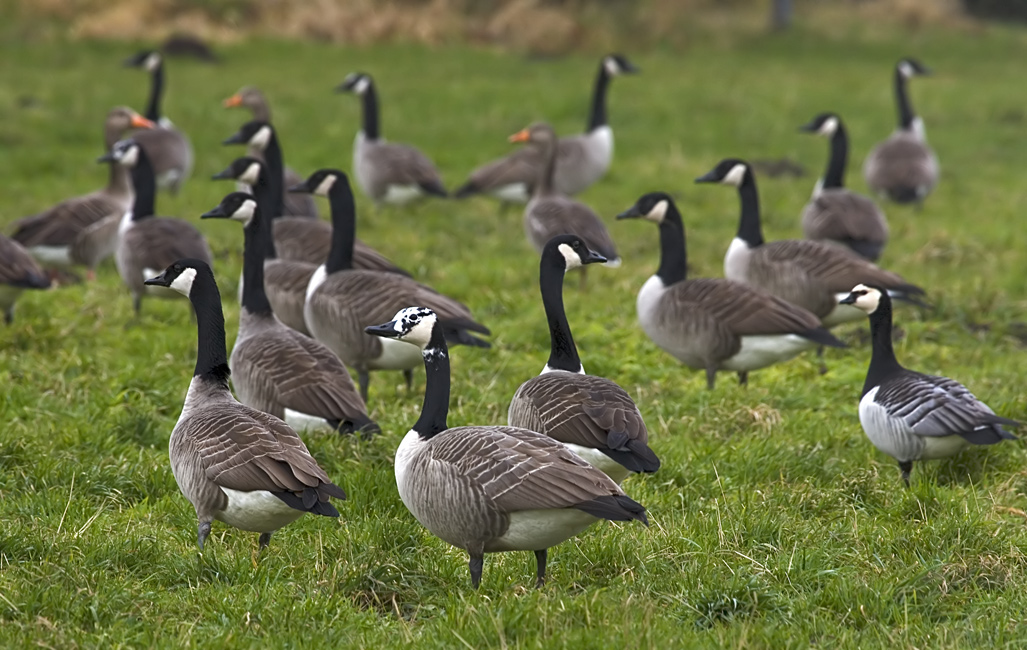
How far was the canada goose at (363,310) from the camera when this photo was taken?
9.10m

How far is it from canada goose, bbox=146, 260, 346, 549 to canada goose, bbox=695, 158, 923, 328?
210 inches

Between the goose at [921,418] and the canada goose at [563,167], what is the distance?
8.18m

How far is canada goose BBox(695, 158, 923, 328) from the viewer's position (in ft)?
34.1

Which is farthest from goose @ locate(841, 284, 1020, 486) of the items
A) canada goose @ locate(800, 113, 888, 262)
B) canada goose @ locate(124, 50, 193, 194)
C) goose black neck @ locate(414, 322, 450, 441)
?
canada goose @ locate(124, 50, 193, 194)

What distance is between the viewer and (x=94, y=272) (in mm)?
13211

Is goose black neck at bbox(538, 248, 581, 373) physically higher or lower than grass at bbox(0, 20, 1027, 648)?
higher

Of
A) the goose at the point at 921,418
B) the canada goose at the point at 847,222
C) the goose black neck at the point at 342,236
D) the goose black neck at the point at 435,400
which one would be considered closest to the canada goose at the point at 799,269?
the canada goose at the point at 847,222

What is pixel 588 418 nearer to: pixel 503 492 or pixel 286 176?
pixel 503 492

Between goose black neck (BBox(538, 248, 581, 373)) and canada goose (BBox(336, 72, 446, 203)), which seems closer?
goose black neck (BBox(538, 248, 581, 373))

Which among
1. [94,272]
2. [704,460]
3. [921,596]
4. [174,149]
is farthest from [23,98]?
[921,596]

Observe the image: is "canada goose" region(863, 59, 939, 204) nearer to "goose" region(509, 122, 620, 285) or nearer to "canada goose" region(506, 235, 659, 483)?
"goose" region(509, 122, 620, 285)

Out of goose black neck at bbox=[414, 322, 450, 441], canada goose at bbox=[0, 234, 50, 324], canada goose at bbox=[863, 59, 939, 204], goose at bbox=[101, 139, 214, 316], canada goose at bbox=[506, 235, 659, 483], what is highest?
goose black neck at bbox=[414, 322, 450, 441]

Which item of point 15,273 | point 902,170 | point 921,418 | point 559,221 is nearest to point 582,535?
point 921,418

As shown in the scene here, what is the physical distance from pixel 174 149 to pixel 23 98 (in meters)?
5.90
